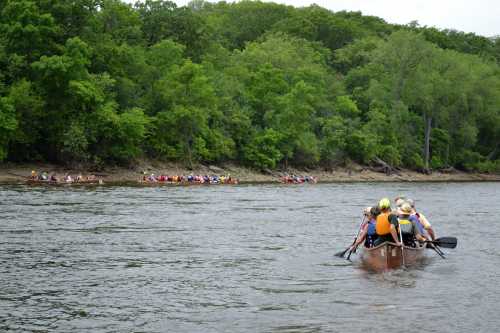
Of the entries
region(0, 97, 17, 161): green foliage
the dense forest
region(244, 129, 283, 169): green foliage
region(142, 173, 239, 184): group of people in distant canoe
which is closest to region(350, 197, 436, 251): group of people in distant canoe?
region(0, 97, 17, 161): green foliage

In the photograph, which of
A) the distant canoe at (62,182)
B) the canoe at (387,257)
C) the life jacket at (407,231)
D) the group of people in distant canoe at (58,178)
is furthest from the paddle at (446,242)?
the group of people in distant canoe at (58,178)

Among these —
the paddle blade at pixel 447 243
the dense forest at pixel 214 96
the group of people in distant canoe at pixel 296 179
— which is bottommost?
the group of people in distant canoe at pixel 296 179

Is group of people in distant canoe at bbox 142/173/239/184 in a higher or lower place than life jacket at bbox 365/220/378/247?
lower

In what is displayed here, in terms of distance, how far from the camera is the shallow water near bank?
16172 mm

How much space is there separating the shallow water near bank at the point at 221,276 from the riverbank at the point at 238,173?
91.9 feet

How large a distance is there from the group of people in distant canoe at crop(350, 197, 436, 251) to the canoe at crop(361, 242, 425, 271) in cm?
28

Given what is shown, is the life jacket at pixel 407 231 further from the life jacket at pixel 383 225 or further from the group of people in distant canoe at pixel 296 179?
the group of people in distant canoe at pixel 296 179

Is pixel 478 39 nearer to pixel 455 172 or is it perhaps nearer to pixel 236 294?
pixel 455 172

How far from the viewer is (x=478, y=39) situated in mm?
163625

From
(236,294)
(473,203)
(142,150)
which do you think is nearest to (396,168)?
(142,150)

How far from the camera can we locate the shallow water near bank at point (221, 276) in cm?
1617

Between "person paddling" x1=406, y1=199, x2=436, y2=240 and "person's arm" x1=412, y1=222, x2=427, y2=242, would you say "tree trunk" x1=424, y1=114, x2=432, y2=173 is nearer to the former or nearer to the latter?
"person paddling" x1=406, y1=199, x2=436, y2=240

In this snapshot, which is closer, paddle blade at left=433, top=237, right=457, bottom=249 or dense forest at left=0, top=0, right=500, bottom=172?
paddle blade at left=433, top=237, right=457, bottom=249

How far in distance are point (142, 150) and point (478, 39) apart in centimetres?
10744
